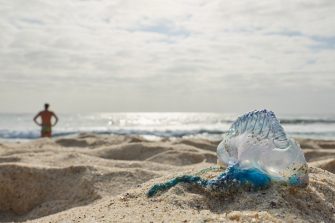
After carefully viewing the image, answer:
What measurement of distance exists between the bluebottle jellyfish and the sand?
41 millimetres

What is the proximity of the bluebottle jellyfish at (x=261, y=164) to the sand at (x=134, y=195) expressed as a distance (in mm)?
41

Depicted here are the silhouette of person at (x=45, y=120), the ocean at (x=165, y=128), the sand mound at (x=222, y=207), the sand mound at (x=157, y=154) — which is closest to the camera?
the sand mound at (x=222, y=207)

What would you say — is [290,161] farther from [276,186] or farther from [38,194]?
[38,194]

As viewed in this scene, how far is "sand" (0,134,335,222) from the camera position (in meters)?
1.75

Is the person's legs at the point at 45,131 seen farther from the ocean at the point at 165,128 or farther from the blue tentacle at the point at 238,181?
the blue tentacle at the point at 238,181

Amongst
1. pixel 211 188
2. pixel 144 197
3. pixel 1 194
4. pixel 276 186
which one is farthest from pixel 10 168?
pixel 276 186

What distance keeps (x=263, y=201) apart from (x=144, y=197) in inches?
22.0

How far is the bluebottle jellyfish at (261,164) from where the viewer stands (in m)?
1.90

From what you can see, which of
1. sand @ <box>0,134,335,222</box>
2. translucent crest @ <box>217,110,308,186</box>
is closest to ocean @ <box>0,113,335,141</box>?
sand @ <box>0,134,335,222</box>

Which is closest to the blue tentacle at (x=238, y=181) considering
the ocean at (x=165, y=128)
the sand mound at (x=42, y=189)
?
the sand mound at (x=42, y=189)

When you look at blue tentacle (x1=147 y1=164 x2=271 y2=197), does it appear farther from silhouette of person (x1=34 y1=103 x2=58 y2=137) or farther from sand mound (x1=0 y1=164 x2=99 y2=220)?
silhouette of person (x1=34 y1=103 x2=58 y2=137)

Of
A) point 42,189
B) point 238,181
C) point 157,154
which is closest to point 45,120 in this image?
point 157,154

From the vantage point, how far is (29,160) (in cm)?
441

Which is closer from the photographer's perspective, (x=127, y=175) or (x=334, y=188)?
(x=334, y=188)
